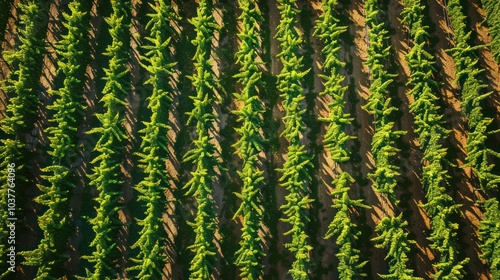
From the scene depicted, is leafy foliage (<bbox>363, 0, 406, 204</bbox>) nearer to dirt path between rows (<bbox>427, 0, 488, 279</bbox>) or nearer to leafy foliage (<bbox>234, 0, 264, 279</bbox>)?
dirt path between rows (<bbox>427, 0, 488, 279</bbox>)

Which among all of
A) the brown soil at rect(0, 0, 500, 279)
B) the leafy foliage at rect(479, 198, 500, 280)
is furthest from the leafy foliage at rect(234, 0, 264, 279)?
the leafy foliage at rect(479, 198, 500, 280)

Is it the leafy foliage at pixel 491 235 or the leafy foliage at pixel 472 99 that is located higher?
the leafy foliage at pixel 472 99

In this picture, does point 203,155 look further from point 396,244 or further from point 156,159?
point 396,244

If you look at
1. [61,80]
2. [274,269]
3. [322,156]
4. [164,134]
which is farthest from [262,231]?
[61,80]

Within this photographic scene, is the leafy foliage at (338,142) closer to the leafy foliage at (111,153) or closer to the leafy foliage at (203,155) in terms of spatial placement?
the leafy foliage at (203,155)

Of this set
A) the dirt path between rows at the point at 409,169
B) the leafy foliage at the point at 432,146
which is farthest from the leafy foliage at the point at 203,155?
the leafy foliage at the point at 432,146

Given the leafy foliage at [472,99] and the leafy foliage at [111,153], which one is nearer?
the leafy foliage at [111,153]

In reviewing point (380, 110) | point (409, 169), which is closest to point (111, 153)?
point (380, 110)
